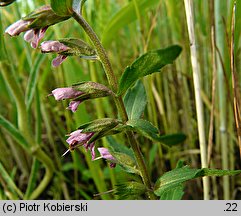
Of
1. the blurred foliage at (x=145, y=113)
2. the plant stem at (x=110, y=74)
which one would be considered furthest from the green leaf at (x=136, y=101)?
the blurred foliage at (x=145, y=113)

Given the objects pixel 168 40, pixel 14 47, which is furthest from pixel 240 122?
pixel 14 47

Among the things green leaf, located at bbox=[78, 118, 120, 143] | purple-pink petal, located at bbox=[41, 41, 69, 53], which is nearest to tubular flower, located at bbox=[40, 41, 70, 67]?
purple-pink petal, located at bbox=[41, 41, 69, 53]

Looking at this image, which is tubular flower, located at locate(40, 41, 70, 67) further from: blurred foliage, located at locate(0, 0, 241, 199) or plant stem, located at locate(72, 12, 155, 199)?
blurred foliage, located at locate(0, 0, 241, 199)

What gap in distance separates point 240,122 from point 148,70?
0.21 meters

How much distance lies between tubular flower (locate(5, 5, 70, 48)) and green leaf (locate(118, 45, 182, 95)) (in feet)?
0.35

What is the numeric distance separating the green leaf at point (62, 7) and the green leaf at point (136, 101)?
7.0 inches

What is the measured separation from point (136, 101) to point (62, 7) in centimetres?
19

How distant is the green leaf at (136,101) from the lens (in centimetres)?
55

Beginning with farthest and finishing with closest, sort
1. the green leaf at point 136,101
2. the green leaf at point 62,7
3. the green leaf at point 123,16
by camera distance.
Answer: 1. the green leaf at point 123,16
2. the green leaf at point 136,101
3. the green leaf at point 62,7

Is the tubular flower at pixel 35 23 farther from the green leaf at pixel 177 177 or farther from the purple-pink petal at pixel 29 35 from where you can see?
the green leaf at pixel 177 177

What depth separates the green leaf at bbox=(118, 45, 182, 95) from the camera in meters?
0.44

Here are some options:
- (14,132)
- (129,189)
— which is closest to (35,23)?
(129,189)
